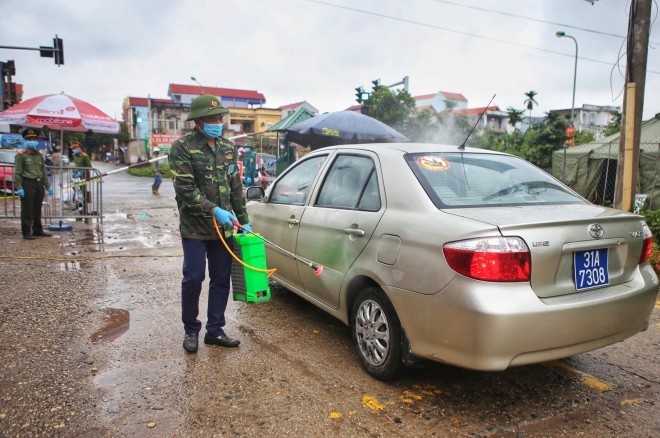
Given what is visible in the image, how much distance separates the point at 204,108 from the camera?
3.55 m

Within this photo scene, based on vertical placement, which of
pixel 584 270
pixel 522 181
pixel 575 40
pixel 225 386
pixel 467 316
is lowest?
pixel 225 386

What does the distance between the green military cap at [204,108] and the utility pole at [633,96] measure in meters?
6.46

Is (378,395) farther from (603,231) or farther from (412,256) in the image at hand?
(603,231)

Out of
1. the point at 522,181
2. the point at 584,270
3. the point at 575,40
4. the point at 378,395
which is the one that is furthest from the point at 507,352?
the point at 575,40

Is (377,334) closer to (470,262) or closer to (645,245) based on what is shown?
(470,262)

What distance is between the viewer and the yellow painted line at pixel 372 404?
2780 mm

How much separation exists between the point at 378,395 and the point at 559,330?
113 cm

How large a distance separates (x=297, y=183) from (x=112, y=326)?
80.7 inches

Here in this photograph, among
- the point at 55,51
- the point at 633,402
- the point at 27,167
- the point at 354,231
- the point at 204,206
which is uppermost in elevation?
the point at 55,51

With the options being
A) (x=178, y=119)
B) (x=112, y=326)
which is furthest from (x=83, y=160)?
(x=178, y=119)

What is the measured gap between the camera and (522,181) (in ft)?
11.0

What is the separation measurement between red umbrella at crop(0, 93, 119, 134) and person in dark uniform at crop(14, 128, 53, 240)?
153 centimetres

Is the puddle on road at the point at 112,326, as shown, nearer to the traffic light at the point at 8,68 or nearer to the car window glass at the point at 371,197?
the car window glass at the point at 371,197

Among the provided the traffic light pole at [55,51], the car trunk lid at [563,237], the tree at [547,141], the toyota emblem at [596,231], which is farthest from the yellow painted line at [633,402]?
the tree at [547,141]
